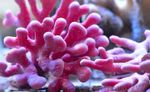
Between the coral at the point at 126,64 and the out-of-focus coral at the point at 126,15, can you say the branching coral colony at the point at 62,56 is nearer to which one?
the coral at the point at 126,64

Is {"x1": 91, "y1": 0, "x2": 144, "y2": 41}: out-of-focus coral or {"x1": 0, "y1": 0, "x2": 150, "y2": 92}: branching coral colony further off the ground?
{"x1": 91, "y1": 0, "x2": 144, "y2": 41}: out-of-focus coral

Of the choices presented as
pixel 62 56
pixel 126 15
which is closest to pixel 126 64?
pixel 62 56

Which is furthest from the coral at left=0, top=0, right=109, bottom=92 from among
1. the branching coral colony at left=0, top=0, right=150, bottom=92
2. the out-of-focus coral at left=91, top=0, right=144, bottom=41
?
the out-of-focus coral at left=91, top=0, right=144, bottom=41

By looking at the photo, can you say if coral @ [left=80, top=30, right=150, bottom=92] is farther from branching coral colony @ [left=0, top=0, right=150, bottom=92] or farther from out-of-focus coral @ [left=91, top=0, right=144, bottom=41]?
out-of-focus coral @ [left=91, top=0, right=144, bottom=41]

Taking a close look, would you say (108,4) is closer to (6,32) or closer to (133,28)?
(133,28)

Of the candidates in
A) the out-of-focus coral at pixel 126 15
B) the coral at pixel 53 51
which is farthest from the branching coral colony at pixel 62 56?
the out-of-focus coral at pixel 126 15

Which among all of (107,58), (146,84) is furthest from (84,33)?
(146,84)

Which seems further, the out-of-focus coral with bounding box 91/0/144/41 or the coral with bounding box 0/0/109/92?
the out-of-focus coral with bounding box 91/0/144/41
